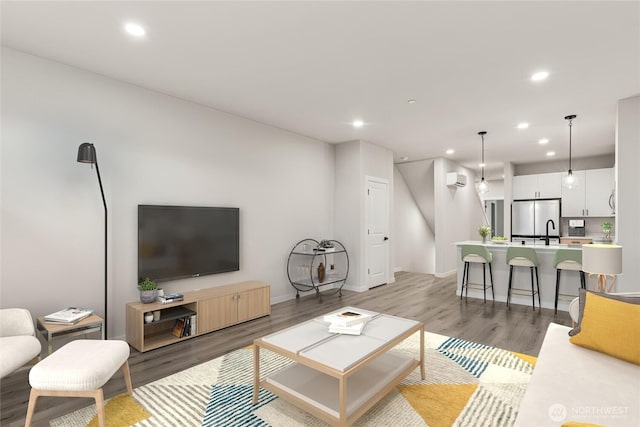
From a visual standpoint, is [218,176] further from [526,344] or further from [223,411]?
[526,344]

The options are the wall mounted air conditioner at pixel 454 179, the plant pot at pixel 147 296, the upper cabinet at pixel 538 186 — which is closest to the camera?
the plant pot at pixel 147 296

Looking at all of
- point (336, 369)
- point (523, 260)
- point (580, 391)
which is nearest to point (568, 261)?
point (523, 260)

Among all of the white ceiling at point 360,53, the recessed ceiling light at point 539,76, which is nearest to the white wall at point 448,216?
the white ceiling at point 360,53

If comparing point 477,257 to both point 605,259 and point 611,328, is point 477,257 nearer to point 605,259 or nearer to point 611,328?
point 605,259

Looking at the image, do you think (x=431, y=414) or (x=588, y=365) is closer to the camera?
(x=588, y=365)

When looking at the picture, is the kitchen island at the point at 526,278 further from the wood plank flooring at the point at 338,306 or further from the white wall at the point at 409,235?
the white wall at the point at 409,235

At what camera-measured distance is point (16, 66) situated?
280 centimetres

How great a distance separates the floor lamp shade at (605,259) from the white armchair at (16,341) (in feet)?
14.3

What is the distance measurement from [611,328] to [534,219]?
20.2ft

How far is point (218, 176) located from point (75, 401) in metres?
2.70

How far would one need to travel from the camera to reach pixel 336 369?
1.84 m

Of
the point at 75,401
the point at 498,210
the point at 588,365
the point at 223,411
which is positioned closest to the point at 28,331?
the point at 75,401

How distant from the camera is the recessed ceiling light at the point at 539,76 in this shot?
10.4 feet

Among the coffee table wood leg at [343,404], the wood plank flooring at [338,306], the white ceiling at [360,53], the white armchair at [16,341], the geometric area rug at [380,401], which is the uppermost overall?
the white ceiling at [360,53]
